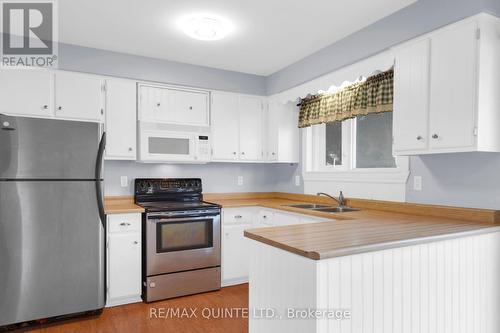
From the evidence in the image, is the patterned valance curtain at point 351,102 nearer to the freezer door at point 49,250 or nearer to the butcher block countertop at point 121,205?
the butcher block countertop at point 121,205

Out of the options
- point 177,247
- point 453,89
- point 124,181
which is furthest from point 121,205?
point 453,89

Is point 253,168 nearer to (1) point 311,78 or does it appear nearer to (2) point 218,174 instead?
(2) point 218,174

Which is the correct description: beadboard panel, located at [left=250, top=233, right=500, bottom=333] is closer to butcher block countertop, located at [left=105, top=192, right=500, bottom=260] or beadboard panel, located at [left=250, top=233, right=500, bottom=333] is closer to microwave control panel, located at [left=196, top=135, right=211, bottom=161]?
butcher block countertop, located at [left=105, top=192, right=500, bottom=260]

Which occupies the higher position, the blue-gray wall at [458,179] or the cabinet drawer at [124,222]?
the blue-gray wall at [458,179]

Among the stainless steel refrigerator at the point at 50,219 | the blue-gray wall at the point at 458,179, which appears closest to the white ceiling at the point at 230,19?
the stainless steel refrigerator at the point at 50,219

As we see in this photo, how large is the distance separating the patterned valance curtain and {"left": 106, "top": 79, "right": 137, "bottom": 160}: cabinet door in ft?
6.40

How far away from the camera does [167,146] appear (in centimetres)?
353

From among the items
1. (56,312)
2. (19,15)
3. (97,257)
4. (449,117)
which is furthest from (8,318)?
(449,117)

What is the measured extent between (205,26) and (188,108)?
1194mm

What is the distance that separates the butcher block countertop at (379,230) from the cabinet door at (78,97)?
3.21 ft

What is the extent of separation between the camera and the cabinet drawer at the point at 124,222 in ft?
9.73

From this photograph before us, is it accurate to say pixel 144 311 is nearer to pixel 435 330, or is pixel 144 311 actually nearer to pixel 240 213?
pixel 240 213

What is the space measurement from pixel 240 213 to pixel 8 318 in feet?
7.09

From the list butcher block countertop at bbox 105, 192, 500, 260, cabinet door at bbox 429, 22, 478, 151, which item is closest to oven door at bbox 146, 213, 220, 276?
butcher block countertop at bbox 105, 192, 500, 260
